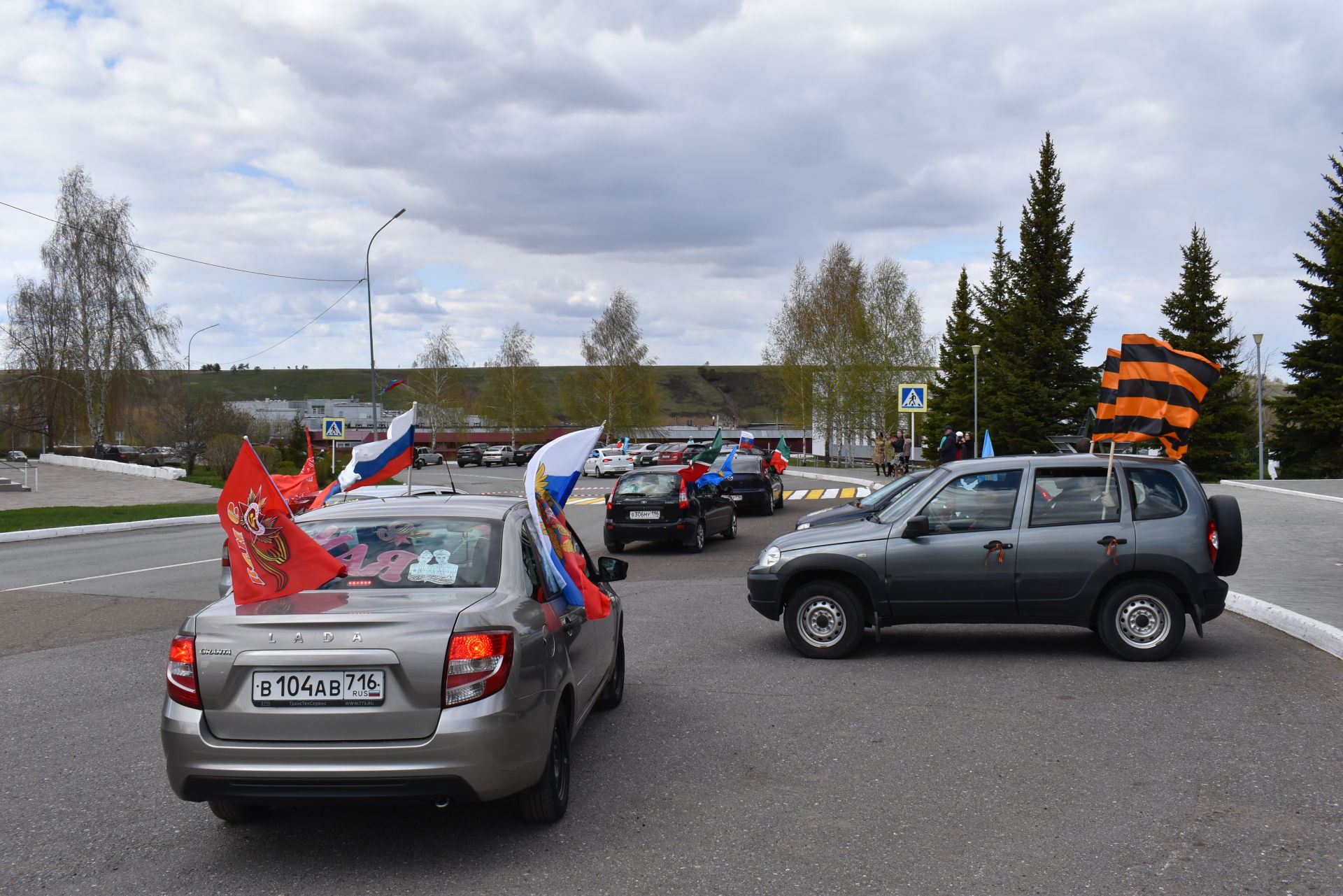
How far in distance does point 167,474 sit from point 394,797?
4460 centimetres

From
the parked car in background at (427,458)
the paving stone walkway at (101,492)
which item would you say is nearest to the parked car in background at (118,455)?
the paving stone walkway at (101,492)

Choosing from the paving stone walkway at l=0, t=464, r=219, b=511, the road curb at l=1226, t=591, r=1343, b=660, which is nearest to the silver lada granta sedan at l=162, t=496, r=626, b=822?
the road curb at l=1226, t=591, r=1343, b=660

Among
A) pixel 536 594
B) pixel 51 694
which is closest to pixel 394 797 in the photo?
pixel 536 594

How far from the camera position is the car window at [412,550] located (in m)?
4.66

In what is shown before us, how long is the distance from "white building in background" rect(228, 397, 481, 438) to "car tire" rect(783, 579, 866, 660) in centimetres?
7102

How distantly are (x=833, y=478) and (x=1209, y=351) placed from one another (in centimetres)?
1656

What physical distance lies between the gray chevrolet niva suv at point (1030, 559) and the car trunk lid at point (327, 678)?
4770 millimetres

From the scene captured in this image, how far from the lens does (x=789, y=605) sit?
8453mm

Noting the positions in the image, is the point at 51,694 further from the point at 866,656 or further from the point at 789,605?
the point at 866,656

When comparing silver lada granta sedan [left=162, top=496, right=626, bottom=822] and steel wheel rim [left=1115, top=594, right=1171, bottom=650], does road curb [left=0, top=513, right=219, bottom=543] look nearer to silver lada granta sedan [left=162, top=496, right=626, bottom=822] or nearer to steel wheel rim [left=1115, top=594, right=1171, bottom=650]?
silver lada granta sedan [left=162, top=496, right=626, bottom=822]

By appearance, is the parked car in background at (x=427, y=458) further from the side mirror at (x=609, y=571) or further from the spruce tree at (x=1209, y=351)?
the side mirror at (x=609, y=571)

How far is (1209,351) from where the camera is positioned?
4456cm

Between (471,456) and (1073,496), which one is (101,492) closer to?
(471,456)

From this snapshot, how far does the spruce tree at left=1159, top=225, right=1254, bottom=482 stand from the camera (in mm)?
42688
